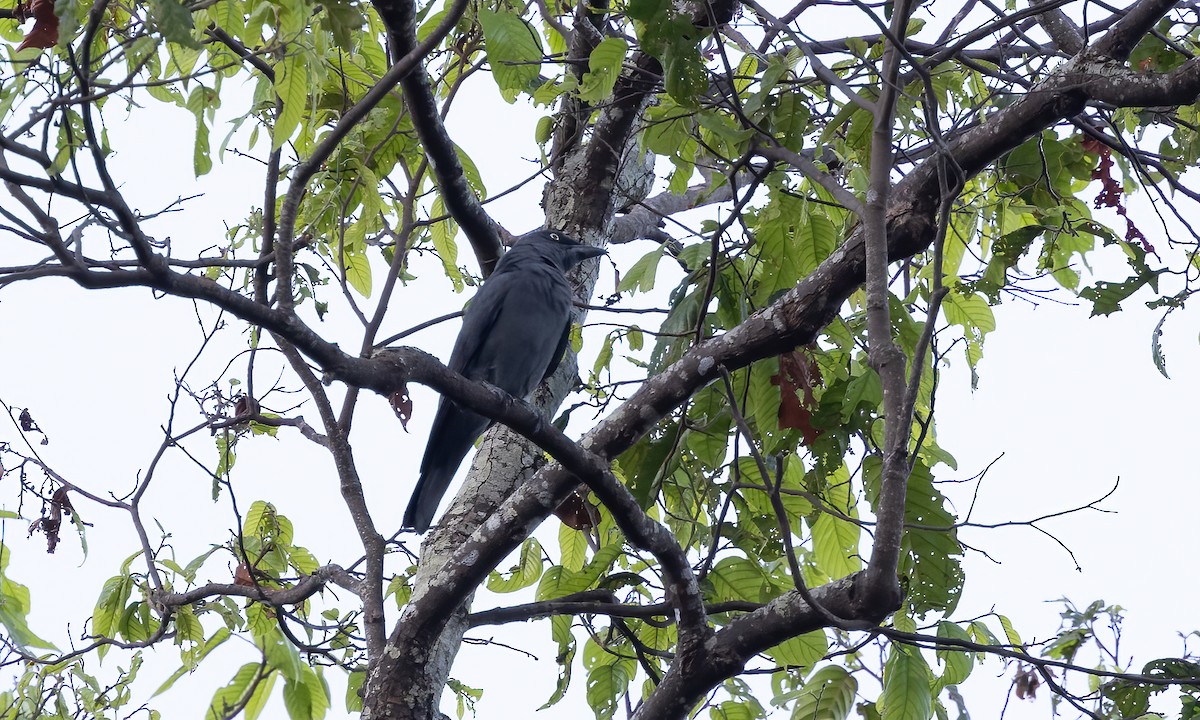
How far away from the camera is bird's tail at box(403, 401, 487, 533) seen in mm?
4922

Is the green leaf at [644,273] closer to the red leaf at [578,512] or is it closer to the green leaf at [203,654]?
the red leaf at [578,512]

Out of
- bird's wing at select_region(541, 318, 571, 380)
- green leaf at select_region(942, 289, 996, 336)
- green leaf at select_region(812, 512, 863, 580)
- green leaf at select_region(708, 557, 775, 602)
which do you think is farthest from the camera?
bird's wing at select_region(541, 318, 571, 380)

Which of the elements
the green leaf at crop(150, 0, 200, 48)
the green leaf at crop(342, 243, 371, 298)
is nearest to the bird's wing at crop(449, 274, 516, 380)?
the green leaf at crop(342, 243, 371, 298)

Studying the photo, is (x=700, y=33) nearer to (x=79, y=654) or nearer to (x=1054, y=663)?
(x=1054, y=663)

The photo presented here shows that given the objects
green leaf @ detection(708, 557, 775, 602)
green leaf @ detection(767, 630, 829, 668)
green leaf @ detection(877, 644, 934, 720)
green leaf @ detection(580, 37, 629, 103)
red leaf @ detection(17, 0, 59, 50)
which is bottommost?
green leaf @ detection(877, 644, 934, 720)

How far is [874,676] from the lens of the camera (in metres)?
3.12

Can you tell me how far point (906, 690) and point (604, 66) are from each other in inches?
78.3

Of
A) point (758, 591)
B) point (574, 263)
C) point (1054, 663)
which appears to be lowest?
point (1054, 663)

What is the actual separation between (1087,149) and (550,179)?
7.49 feet

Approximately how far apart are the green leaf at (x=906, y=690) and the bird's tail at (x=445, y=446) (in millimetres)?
2531

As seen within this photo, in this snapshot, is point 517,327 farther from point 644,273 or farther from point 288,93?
point 288,93

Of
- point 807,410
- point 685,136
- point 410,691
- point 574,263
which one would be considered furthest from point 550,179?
point 410,691

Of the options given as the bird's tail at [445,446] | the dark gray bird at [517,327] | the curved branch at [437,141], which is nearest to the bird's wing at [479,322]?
the dark gray bird at [517,327]

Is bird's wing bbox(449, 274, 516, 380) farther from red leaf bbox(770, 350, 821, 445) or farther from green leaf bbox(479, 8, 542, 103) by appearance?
red leaf bbox(770, 350, 821, 445)
